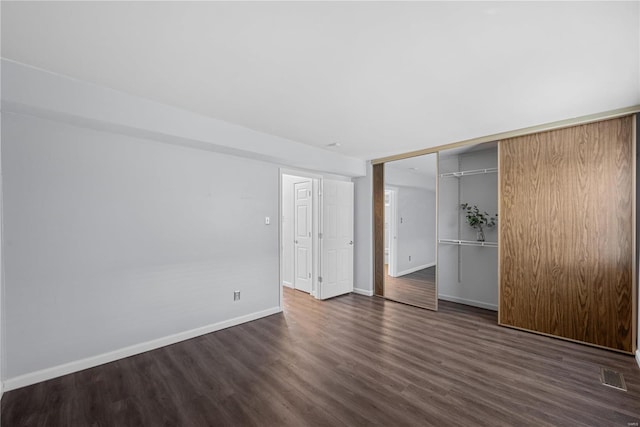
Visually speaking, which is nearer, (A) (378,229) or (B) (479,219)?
(B) (479,219)

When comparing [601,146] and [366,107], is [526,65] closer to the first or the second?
[366,107]

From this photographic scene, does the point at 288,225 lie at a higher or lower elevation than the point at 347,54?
lower

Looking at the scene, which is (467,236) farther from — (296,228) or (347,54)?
(347,54)

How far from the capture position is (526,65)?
1.99 meters

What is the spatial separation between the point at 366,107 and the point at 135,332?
3.24 meters

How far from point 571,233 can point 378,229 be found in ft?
8.49

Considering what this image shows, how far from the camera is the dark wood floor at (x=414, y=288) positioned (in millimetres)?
4590

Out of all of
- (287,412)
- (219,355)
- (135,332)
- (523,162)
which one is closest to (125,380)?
(135,332)

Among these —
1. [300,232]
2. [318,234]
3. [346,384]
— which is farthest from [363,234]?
[346,384]

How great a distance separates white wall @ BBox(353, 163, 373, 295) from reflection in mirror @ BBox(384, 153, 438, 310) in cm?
35

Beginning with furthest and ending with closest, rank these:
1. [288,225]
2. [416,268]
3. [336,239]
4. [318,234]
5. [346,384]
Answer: [416,268], [288,225], [336,239], [318,234], [346,384]

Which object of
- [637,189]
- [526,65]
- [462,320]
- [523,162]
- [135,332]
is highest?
[526,65]

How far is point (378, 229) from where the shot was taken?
502 centimetres

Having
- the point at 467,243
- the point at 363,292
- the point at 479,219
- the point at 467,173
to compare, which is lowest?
the point at 363,292
